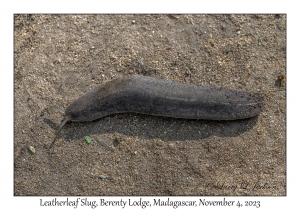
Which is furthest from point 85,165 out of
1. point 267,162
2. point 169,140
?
point 267,162

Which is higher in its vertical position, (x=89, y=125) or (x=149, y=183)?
(x=89, y=125)

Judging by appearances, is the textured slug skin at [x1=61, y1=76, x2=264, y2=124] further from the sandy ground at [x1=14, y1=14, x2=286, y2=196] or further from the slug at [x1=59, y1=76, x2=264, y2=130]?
the sandy ground at [x1=14, y1=14, x2=286, y2=196]

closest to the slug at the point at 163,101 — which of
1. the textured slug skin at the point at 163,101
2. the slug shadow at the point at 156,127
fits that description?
the textured slug skin at the point at 163,101

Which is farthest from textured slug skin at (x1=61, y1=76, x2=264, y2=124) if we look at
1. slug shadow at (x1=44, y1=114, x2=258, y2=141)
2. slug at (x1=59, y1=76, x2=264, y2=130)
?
slug shadow at (x1=44, y1=114, x2=258, y2=141)

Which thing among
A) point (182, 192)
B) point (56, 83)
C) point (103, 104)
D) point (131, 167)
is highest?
point (56, 83)

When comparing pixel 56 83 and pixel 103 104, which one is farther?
pixel 56 83

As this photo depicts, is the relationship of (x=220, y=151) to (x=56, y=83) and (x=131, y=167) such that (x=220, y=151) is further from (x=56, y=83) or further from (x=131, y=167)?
(x=56, y=83)

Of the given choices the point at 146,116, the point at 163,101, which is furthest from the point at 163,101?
the point at 146,116
